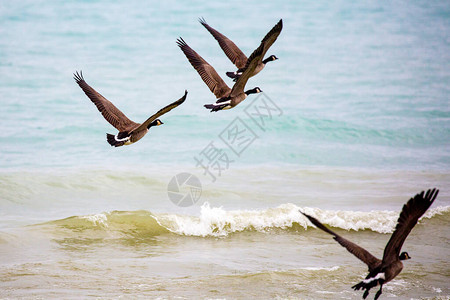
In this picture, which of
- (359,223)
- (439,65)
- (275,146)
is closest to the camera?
(359,223)

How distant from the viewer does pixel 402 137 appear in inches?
791

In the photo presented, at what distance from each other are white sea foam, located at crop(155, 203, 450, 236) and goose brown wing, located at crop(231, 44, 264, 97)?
272 cm

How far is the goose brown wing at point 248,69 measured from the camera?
797 centimetres

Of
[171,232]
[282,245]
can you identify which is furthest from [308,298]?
[171,232]

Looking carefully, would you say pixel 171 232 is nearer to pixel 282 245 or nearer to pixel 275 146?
pixel 282 245

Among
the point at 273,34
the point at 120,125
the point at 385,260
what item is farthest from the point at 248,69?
the point at 385,260

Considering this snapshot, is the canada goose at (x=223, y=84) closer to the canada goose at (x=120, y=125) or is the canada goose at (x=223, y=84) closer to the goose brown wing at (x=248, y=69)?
the goose brown wing at (x=248, y=69)

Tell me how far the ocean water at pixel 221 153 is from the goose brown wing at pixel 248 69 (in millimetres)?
2289

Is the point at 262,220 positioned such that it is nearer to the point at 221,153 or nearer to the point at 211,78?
the point at 211,78

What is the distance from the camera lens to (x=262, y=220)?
1118 cm

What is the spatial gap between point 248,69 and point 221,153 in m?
8.95

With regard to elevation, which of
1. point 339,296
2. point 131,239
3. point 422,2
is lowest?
point 339,296

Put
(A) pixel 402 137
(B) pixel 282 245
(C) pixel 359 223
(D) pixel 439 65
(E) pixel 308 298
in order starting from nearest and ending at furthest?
1. (E) pixel 308 298
2. (B) pixel 282 245
3. (C) pixel 359 223
4. (A) pixel 402 137
5. (D) pixel 439 65

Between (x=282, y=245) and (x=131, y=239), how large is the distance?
7.45ft
